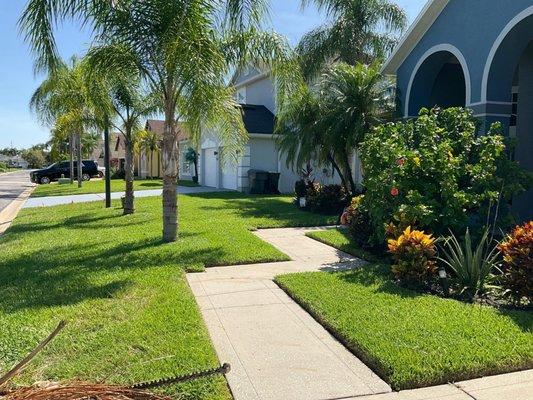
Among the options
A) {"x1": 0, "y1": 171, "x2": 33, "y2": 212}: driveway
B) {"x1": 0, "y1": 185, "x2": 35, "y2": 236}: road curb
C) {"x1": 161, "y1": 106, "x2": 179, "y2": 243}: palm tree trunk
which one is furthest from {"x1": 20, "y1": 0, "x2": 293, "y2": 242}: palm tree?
{"x1": 0, "y1": 171, "x2": 33, "y2": 212}: driveway

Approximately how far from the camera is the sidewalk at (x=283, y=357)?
3.67m

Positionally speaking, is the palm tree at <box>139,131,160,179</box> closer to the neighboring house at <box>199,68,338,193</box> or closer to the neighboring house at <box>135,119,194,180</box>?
the neighboring house at <box>135,119,194,180</box>

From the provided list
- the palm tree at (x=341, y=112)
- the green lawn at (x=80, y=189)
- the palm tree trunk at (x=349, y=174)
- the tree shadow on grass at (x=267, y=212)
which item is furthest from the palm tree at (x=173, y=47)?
the green lawn at (x=80, y=189)

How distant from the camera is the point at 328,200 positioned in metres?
14.1

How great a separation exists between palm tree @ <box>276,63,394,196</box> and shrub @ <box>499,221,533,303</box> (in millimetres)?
6514

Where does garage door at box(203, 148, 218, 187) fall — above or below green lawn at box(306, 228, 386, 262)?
above

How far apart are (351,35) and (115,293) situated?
14.6m

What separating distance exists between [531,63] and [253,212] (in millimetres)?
7975

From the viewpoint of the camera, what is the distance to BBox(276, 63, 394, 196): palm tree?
1222 cm

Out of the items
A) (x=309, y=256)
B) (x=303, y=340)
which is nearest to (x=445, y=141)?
(x=309, y=256)

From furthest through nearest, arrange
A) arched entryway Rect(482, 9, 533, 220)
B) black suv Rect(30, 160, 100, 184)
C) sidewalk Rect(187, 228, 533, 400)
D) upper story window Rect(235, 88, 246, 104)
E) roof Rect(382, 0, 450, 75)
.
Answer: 1. black suv Rect(30, 160, 100, 184)
2. upper story window Rect(235, 88, 246, 104)
3. roof Rect(382, 0, 450, 75)
4. arched entryway Rect(482, 9, 533, 220)
5. sidewalk Rect(187, 228, 533, 400)

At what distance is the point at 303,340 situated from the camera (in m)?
4.66

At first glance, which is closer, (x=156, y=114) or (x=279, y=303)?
(x=279, y=303)

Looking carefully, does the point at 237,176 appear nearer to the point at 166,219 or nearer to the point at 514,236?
the point at 166,219
